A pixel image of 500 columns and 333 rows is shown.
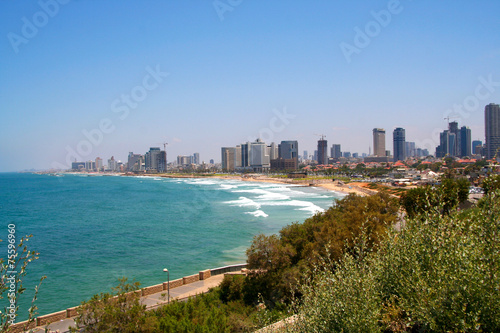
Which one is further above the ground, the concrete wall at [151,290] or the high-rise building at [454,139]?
the high-rise building at [454,139]

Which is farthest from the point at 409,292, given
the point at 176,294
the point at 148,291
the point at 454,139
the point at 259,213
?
the point at 454,139

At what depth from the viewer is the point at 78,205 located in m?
67.9

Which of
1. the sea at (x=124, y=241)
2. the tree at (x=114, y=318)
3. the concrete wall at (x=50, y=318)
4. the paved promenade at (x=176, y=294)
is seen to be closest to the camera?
the tree at (x=114, y=318)

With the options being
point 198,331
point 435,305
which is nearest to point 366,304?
point 435,305

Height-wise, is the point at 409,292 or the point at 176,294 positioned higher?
the point at 409,292

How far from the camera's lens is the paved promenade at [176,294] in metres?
15.7

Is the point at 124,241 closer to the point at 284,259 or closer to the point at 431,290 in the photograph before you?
the point at 284,259

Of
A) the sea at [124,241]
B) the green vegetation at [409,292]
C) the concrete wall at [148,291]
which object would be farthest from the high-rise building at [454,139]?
the green vegetation at [409,292]

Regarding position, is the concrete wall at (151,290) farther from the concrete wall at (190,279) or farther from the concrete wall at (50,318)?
the concrete wall at (50,318)

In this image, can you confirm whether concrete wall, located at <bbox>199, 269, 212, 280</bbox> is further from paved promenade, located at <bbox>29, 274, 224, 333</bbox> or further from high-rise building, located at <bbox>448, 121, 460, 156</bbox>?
high-rise building, located at <bbox>448, 121, 460, 156</bbox>

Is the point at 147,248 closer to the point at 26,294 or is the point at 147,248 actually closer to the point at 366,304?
the point at 26,294

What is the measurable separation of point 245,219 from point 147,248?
606 inches

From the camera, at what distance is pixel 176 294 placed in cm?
1889

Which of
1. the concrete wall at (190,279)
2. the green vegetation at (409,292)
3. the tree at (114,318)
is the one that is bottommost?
the concrete wall at (190,279)
